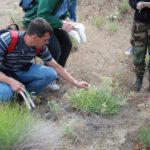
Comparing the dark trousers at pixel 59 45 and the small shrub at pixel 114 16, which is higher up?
the dark trousers at pixel 59 45

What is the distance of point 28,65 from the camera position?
16.7 feet

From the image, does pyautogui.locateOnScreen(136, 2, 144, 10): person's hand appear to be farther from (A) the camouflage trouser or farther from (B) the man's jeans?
(B) the man's jeans

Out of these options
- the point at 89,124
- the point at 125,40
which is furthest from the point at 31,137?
the point at 125,40

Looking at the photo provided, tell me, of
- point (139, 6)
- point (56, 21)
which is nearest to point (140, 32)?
point (139, 6)

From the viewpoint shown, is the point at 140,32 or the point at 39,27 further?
the point at 140,32

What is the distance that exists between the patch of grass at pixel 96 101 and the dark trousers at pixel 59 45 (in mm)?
596

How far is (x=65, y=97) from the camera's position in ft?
17.6

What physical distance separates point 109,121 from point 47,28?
3.93 ft

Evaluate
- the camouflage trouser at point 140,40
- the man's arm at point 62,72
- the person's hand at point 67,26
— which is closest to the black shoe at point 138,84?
the camouflage trouser at point 140,40

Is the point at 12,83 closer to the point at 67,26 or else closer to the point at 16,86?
the point at 16,86

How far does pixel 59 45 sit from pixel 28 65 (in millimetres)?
546

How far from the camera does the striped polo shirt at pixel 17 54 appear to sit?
4.60m

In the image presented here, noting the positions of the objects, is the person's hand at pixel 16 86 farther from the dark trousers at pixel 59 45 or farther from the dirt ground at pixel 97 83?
the dark trousers at pixel 59 45

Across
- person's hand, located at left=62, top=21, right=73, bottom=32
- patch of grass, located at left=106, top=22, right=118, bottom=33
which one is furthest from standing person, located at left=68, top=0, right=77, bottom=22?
patch of grass, located at left=106, top=22, right=118, bottom=33
